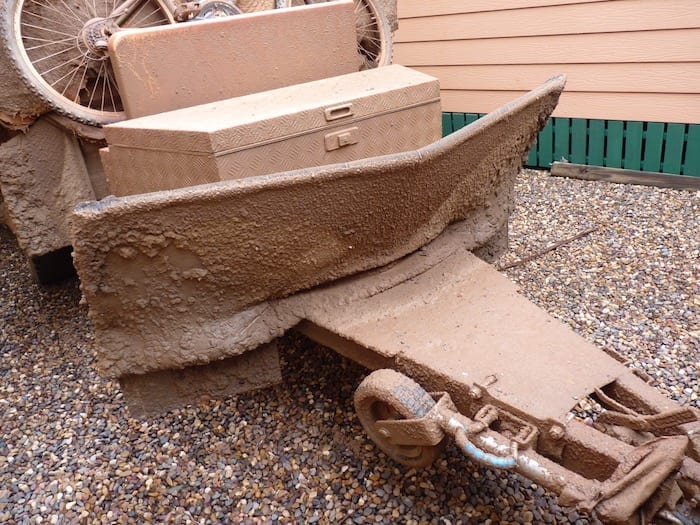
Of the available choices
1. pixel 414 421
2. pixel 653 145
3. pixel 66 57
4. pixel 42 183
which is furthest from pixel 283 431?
pixel 653 145

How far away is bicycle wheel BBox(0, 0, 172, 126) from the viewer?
107 inches

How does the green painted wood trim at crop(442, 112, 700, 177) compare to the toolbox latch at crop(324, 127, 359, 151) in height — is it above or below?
below

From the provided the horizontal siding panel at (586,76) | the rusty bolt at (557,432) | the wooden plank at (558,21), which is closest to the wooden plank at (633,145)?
the horizontal siding panel at (586,76)

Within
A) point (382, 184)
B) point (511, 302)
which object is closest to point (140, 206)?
point (382, 184)

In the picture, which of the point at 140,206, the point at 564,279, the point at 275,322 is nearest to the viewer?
the point at 140,206

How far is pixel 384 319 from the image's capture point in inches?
82.6

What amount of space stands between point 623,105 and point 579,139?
460 mm

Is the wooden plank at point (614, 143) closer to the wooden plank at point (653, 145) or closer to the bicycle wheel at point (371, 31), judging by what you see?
the wooden plank at point (653, 145)

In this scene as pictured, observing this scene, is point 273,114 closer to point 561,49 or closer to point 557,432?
point 557,432

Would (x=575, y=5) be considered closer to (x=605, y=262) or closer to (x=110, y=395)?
(x=605, y=262)

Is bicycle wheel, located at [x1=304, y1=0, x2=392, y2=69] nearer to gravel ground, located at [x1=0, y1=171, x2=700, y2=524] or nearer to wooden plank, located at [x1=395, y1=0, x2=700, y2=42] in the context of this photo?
gravel ground, located at [x1=0, y1=171, x2=700, y2=524]

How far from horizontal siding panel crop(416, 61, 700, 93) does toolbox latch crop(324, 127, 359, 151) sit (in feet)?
10.7

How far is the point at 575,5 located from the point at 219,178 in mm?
3825

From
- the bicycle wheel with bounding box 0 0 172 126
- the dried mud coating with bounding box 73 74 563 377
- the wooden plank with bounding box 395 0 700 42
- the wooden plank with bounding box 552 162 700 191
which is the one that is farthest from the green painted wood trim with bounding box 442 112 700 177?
the bicycle wheel with bounding box 0 0 172 126
